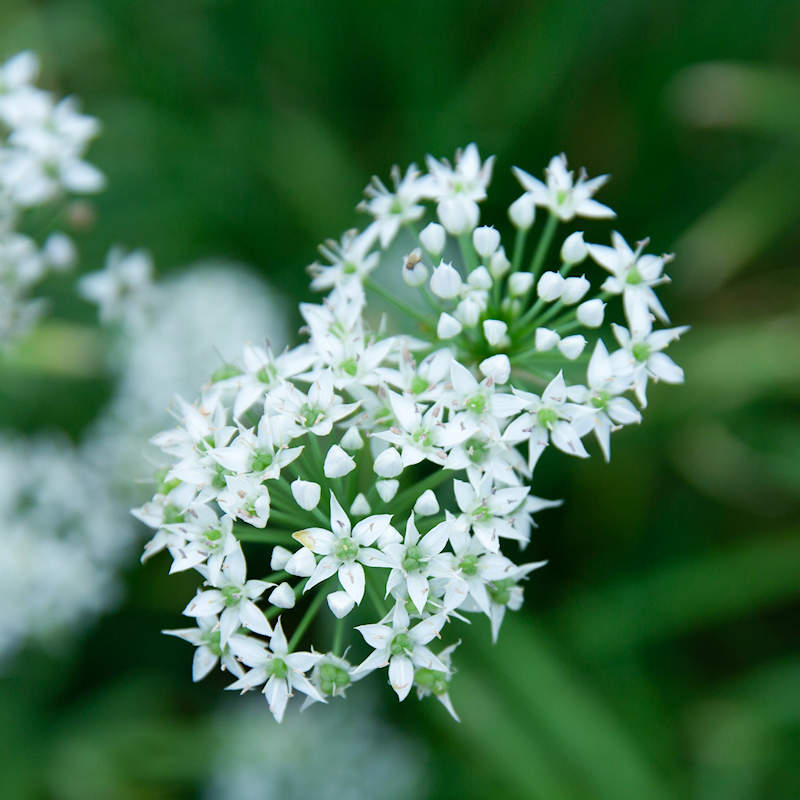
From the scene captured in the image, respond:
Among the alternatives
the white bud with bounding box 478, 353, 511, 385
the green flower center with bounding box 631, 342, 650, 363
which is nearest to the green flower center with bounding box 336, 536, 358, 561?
the white bud with bounding box 478, 353, 511, 385

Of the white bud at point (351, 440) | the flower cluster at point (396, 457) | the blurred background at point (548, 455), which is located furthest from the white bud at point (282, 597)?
the blurred background at point (548, 455)

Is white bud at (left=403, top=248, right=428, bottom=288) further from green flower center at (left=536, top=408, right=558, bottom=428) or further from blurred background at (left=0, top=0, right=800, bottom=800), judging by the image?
blurred background at (left=0, top=0, right=800, bottom=800)

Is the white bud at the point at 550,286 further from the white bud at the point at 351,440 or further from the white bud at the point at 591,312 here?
the white bud at the point at 351,440

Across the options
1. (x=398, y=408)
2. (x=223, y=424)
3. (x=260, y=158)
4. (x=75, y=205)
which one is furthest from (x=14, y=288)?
(x=260, y=158)

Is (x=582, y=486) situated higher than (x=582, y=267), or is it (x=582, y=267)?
(x=582, y=267)

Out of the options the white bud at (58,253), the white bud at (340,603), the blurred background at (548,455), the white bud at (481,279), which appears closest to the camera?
the white bud at (340,603)

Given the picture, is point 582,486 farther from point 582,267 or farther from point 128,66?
point 128,66
